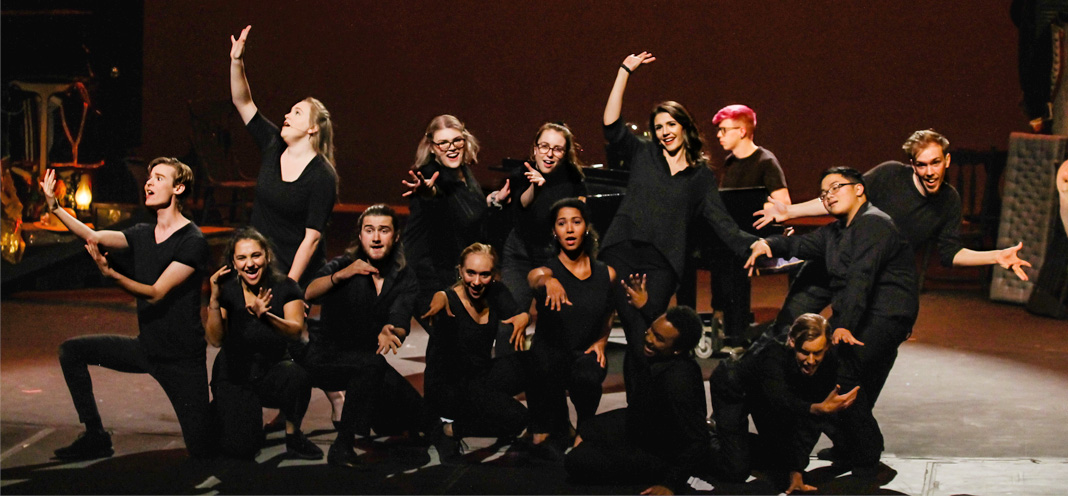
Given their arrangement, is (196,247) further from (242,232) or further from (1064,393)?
(1064,393)

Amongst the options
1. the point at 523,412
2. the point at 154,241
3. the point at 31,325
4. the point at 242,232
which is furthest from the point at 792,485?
the point at 31,325

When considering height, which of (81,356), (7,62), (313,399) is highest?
(7,62)

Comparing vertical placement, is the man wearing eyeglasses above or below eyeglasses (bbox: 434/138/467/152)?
below

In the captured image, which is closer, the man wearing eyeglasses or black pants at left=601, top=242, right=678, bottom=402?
the man wearing eyeglasses

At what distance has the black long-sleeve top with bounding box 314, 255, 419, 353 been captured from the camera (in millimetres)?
4191

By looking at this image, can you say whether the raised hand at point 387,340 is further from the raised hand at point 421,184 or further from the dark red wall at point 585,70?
the dark red wall at point 585,70

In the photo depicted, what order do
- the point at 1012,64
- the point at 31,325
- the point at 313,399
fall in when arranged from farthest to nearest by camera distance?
the point at 1012,64 → the point at 31,325 → the point at 313,399

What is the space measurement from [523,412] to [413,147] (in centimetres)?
741

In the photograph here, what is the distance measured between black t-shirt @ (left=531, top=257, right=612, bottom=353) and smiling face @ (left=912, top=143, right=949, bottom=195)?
1.17 metres

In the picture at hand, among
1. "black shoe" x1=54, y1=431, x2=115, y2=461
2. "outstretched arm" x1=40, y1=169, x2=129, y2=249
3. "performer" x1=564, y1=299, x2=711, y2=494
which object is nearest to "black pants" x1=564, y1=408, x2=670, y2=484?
"performer" x1=564, y1=299, x2=711, y2=494

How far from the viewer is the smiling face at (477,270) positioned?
13.3 feet

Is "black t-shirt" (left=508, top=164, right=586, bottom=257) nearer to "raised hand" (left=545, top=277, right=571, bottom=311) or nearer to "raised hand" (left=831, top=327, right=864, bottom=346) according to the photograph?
"raised hand" (left=545, top=277, right=571, bottom=311)

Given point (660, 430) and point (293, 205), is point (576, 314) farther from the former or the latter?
point (293, 205)

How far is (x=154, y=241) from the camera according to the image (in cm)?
404
